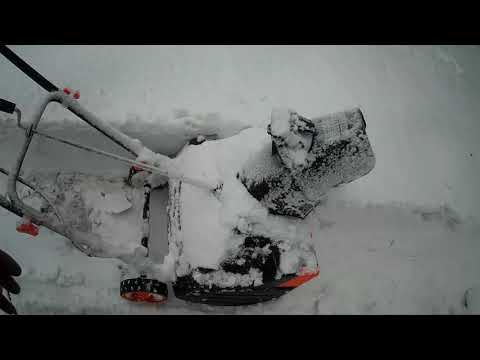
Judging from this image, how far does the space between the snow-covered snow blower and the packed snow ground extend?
51cm

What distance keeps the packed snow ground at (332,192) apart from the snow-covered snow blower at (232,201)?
0.51 m

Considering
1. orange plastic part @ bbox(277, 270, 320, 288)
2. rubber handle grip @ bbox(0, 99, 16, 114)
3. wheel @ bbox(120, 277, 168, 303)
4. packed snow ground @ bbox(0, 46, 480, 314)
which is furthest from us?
packed snow ground @ bbox(0, 46, 480, 314)

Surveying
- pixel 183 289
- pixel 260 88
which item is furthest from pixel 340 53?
pixel 183 289

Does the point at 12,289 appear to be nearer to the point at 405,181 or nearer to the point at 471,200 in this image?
the point at 405,181

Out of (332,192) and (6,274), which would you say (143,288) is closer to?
(6,274)

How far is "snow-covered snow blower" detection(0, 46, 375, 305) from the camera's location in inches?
72.9

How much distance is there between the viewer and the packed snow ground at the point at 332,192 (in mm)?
2994

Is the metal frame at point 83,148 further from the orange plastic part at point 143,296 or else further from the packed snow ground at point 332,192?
the packed snow ground at point 332,192

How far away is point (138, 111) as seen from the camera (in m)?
3.09

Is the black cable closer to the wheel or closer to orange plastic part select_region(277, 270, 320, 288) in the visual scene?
the wheel

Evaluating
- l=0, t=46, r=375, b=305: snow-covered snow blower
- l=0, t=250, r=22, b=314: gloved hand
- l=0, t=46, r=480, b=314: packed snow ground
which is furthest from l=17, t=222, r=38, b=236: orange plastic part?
l=0, t=46, r=480, b=314: packed snow ground

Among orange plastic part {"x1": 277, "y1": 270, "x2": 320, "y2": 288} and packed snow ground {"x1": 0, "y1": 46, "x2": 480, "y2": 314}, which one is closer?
orange plastic part {"x1": 277, "y1": 270, "x2": 320, "y2": 288}

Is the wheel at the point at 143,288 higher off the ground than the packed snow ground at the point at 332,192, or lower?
lower

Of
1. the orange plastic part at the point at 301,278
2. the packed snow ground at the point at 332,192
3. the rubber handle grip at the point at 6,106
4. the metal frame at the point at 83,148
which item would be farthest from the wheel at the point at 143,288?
the rubber handle grip at the point at 6,106
